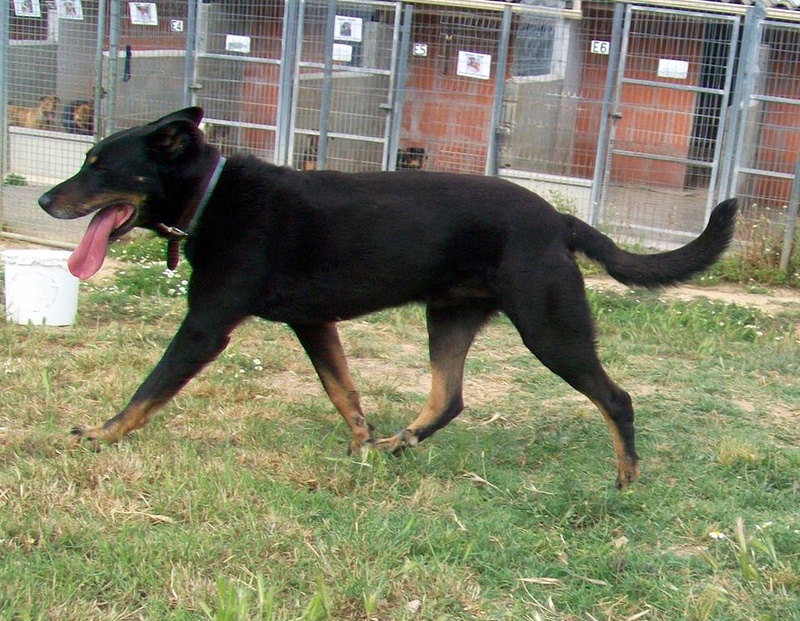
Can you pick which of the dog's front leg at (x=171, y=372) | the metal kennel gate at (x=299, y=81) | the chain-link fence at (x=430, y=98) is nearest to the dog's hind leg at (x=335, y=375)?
the dog's front leg at (x=171, y=372)

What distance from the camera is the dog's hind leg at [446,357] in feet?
15.1

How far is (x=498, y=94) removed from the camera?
10.1m

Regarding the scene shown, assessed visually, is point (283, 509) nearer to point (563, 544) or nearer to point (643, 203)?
point (563, 544)

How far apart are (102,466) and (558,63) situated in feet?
28.9

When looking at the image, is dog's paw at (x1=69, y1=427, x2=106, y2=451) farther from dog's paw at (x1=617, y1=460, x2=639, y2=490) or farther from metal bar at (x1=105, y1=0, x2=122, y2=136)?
metal bar at (x1=105, y1=0, x2=122, y2=136)

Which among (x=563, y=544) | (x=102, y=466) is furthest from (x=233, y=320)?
(x=563, y=544)

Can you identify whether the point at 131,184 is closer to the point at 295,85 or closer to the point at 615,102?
the point at 615,102

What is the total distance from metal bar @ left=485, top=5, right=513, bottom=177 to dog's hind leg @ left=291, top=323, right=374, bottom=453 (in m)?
5.94

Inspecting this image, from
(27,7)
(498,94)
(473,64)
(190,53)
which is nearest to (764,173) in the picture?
(498,94)

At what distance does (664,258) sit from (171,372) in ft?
7.20

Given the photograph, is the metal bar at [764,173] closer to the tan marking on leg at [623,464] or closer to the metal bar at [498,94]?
the metal bar at [498,94]

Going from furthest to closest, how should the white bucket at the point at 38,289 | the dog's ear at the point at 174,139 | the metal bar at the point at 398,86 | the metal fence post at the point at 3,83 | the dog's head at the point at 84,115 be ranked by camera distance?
1. the dog's head at the point at 84,115
2. the metal bar at the point at 398,86
3. the metal fence post at the point at 3,83
4. the white bucket at the point at 38,289
5. the dog's ear at the point at 174,139

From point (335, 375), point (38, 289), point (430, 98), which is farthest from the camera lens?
point (430, 98)

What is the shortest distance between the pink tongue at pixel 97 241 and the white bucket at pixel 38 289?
202cm
